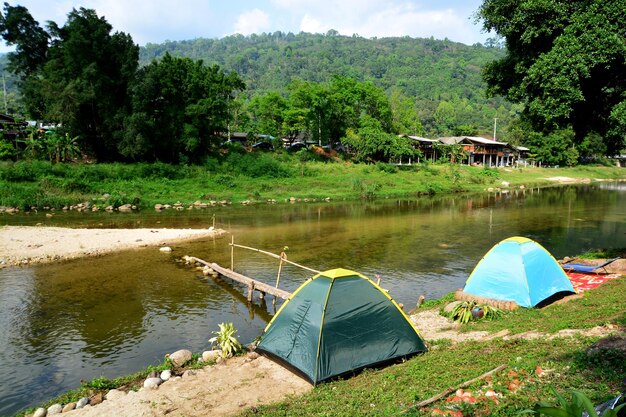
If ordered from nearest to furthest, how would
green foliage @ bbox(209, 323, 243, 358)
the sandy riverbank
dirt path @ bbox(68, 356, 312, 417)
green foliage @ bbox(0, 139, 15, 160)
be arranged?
dirt path @ bbox(68, 356, 312, 417) → green foliage @ bbox(209, 323, 243, 358) → the sandy riverbank → green foliage @ bbox(0, 139, 15, 160)

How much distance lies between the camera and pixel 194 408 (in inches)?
340

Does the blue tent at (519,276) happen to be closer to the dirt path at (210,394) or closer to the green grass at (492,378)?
the green grass at (492,378)

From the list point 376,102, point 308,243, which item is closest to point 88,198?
point 308,243

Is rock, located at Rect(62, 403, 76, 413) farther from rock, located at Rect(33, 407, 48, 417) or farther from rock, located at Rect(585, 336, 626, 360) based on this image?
rock, located at Rect(585, 336, 626, 360)

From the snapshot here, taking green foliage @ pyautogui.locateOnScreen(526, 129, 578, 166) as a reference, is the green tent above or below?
below

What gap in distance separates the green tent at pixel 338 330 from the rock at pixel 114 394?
130 inches

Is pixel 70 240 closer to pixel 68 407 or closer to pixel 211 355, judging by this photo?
pixel 211 355

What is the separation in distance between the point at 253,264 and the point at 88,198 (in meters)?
26.5

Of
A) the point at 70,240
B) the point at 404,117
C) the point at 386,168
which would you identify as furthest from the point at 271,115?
the point at 70,240

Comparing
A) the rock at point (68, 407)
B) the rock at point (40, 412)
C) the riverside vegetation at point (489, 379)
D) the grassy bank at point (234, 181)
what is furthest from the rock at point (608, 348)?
the grassy bank at point (234, 181)

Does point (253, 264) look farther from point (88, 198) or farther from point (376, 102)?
point (376, 102)

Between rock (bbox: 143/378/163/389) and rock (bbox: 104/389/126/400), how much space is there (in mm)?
472

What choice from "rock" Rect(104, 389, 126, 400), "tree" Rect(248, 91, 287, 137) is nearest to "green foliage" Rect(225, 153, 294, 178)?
"tree" Rect(248, 91, 287, 137)

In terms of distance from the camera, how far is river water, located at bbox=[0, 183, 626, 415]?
1252 centimetres
